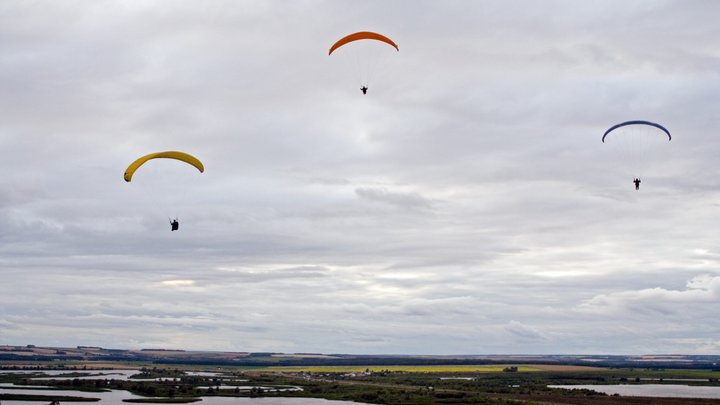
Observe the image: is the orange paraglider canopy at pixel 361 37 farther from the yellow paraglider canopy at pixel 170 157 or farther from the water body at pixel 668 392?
the water body at pixel 668 392

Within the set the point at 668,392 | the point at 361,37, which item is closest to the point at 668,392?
the point at 668,392

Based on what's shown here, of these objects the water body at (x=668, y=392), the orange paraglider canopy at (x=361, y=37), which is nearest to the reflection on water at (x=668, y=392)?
the water body at (x=668, y=392)

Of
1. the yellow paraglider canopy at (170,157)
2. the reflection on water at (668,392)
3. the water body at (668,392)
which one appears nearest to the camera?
the yellow paraglider canopy at (170,157)

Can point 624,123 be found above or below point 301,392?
above

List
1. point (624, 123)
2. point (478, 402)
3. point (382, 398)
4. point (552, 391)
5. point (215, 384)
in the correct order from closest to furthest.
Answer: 1. point (624, 123)
2. point (478, 402)
3. point (382, 398)
4. point (552, 391)
5. point (215, 384)

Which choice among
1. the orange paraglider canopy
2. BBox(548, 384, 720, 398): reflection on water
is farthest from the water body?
the orange paraglider canopy

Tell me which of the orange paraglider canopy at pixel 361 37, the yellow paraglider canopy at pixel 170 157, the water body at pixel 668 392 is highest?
the orange paraglider canopy at pixel 361 37

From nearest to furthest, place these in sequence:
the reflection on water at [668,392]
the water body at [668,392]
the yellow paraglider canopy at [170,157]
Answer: the yellow paraglider canopy at [170,157] → the water body at [668,392] → the reflection on water at [668,392]

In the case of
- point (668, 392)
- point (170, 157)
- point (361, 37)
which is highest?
point (361, 37)

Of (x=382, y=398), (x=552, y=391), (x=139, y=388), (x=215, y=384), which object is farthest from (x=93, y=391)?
(x=552, y=391)

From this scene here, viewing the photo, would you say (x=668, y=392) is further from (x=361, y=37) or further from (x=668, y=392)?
(x=361, y=37)

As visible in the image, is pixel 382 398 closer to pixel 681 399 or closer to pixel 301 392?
pixel 301 392
